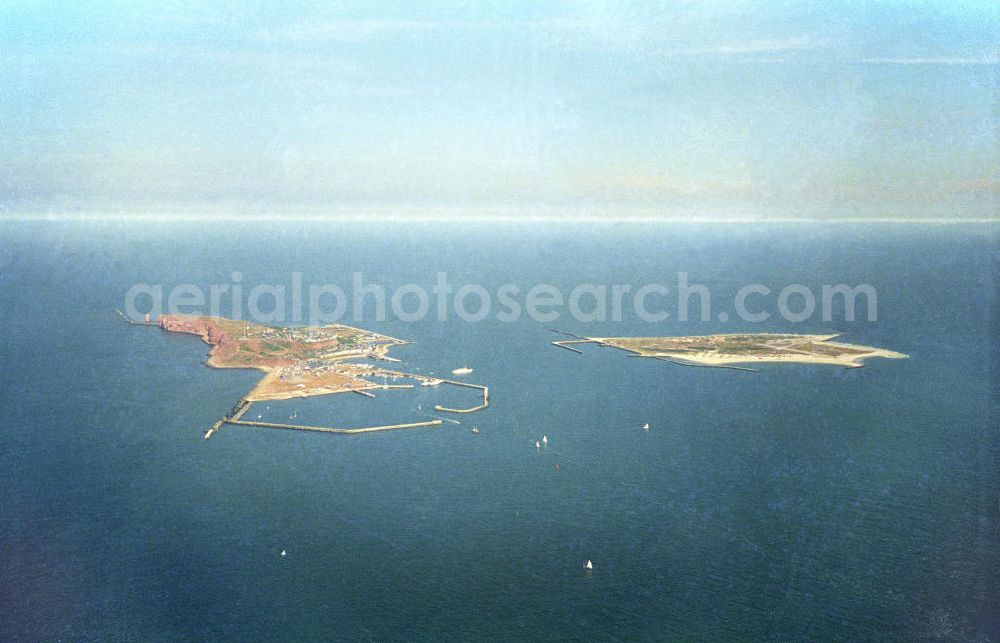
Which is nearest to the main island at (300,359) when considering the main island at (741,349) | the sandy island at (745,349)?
the main island at (741,349)

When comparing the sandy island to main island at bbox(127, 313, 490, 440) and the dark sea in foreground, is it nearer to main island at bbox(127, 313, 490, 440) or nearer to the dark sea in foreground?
the dark sea in foreground

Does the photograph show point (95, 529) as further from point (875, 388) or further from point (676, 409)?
point (875, 388)

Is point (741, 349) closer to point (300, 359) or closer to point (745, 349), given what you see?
point (745, 349)

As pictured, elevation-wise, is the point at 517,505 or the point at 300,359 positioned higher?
the point at 300,359

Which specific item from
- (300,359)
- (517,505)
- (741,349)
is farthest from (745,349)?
(300,359)

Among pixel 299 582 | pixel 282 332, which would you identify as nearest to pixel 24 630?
pixel 299 582
